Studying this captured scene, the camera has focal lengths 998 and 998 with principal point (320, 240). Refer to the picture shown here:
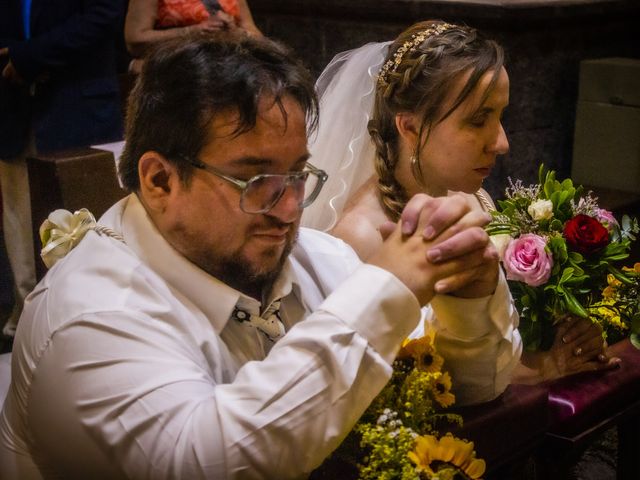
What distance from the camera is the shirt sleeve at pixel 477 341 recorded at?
5.83 ft

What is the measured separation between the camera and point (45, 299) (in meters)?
1.57

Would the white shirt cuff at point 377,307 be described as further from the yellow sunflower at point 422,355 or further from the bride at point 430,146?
the bride at point 430,146

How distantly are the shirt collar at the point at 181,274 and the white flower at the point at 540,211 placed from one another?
1.03 m

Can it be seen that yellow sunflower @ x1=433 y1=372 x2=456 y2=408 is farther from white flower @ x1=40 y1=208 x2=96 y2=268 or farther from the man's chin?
white flower @ x1=40 y1=208 x2=96 y2=268

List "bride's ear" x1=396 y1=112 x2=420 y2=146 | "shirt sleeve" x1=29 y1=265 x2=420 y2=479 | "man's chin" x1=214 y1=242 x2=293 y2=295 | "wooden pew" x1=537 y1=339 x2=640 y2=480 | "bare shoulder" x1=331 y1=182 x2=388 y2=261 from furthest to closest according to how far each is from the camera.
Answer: "bride's ear" x1=396 y1=112 x2=420 y2=146
"bare shoulder" x1=331 y1=182 x2=388 y2=261
"wooden pew" x1=537 y1=339 x2=640 y2=480
"man's chin" x1=214 y1=242 x2=293 y2=295
"shirt sleeve" x1=29 y1=265 x2=420 y2=479

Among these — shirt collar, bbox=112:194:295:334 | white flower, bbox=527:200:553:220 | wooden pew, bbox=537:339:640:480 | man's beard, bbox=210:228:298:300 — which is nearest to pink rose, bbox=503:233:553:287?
white flower, bbox=527:200:553:220

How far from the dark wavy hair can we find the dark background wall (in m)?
3.17

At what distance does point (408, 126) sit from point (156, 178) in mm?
1301

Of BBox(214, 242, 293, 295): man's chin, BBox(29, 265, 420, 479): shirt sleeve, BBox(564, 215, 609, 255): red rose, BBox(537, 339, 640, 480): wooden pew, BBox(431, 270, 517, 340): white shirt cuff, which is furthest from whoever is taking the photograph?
BBox(564, 215, 609, 255): red rose

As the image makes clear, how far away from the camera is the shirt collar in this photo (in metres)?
1.67

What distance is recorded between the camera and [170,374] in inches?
57.6

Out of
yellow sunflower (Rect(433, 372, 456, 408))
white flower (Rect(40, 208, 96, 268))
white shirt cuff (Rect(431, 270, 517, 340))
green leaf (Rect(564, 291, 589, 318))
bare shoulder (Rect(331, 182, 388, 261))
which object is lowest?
bare shoulder (Rect(331, 182, 388, 261))

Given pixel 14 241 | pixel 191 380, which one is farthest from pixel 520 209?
pixel 14 241

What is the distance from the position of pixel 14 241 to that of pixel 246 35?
116 inches
